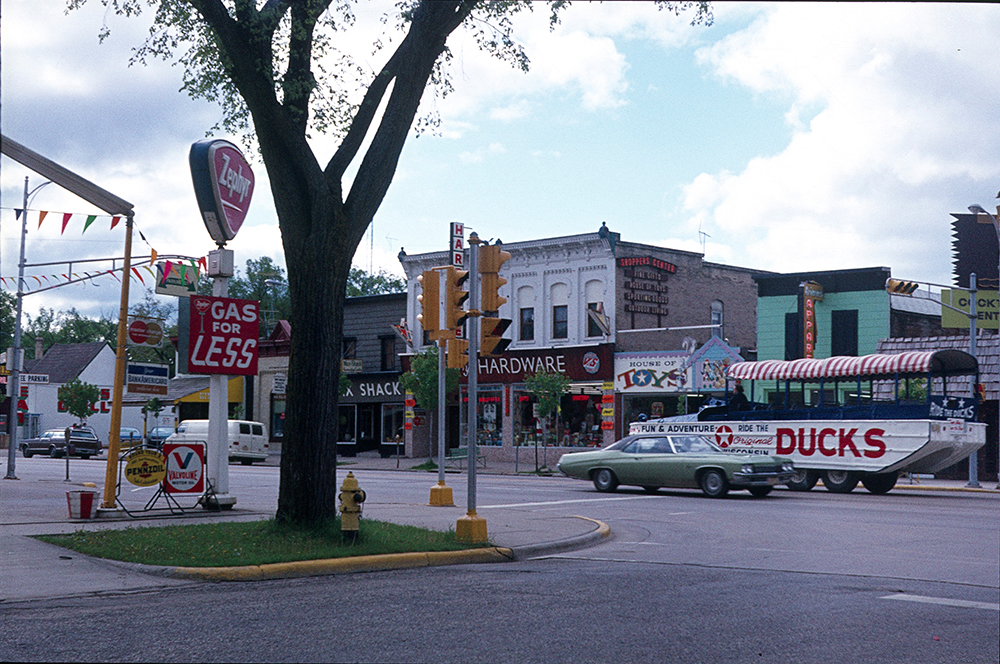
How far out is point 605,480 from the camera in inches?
914

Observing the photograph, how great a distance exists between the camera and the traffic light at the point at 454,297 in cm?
1229

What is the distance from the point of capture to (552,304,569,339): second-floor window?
42094 mm

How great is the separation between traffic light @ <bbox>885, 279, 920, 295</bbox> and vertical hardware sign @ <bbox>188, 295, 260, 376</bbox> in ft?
70.4

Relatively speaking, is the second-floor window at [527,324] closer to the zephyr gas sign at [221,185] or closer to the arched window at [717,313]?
the arched window at [717,313]

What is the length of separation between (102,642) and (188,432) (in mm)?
A: 34961

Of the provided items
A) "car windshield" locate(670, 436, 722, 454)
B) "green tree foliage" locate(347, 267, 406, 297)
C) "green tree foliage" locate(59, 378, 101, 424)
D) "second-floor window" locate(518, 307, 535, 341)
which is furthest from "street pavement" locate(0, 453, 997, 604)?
"green tree foliage" locate(347, 267, 406, 297)

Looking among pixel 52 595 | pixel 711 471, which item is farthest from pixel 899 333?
pixel 52 595

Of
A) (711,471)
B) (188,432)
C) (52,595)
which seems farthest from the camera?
(188,432)

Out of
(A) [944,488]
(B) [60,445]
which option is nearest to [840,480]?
(A) [944,488]

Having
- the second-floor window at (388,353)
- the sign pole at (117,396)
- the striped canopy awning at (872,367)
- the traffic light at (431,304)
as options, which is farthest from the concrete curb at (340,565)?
the second-floor window at (388,353)

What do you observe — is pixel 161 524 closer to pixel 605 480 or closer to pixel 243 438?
pixel 605 480

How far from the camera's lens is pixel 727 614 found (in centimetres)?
780

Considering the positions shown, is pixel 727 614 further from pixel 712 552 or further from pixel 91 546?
pixel 91 546

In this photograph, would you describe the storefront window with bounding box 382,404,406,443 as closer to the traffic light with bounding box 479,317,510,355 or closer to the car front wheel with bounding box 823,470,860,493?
the car front wheel with bounding box 823,470,860,493
